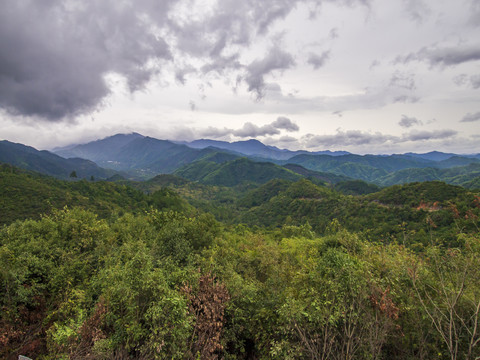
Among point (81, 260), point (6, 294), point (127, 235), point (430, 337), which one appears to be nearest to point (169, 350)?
point (430, 337)

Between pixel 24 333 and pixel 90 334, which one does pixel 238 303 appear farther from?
pixel 24 333

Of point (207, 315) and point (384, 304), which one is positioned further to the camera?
point (207, 315)

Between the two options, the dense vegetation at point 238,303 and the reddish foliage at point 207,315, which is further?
the reddish foliage at point 207,315

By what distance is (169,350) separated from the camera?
940 cm

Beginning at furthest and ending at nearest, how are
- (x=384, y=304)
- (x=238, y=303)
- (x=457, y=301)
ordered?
1. (x=238, y=303)
2. (x=457, y=301)
3. (x=384, y=304)

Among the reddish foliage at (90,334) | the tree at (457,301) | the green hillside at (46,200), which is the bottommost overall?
the green hillside at (46,200)

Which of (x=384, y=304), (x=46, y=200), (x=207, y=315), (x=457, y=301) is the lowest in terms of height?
(x=46, y=200)

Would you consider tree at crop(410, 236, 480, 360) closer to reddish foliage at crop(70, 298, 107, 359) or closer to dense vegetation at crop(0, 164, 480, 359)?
dense vegetation at crop(0, 164, 480, 359)

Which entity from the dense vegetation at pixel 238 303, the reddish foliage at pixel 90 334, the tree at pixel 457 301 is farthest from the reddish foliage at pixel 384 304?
the reddish foliage at pixel 90 334

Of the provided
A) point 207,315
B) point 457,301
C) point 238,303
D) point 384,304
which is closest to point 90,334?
point 207,315

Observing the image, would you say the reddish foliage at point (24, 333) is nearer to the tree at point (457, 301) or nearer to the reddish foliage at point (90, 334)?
the reddish foliage at point (90, 334)

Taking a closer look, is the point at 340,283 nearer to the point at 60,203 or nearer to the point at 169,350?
the point at 169,350

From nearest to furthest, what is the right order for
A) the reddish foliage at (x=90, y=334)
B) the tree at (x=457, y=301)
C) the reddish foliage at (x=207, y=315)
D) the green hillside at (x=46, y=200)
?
1. the tree at (x=457, y=301)
2. the reddish foliage at (x=90, y=334)
3. the reddish foliage at (x=207, y=315)
4. the green hillside at (x=46, y=200)

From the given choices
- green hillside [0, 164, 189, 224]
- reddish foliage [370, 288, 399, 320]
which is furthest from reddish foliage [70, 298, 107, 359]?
green hillside [0, 164, 189, 224]
